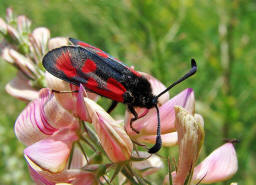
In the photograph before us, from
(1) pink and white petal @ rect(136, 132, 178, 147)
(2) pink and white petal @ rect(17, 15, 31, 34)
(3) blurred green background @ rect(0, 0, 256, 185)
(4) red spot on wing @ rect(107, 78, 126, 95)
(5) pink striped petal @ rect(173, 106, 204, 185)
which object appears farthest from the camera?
(3) blurred green background @ rect(0, 0, 256, 185)

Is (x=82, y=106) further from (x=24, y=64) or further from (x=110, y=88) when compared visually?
(x=24, y=64)

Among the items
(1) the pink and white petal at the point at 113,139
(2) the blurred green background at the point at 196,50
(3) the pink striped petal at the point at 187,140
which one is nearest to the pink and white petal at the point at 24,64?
(1) the pink and white petal at the point at 113,139

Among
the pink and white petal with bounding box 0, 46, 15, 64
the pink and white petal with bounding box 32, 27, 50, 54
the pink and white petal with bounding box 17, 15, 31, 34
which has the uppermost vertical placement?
the pink and white petal with bounding box 17, 15, 31, 34

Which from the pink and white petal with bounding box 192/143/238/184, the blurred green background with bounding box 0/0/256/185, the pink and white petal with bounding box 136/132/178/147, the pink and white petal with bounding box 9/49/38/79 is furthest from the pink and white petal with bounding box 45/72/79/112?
the blurred green background with bounding box 0/0/256/185

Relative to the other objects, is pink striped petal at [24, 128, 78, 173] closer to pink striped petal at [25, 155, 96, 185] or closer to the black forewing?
pink striped petal at [25, 155, 96, 185]

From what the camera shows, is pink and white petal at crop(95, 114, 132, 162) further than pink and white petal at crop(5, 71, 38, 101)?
No

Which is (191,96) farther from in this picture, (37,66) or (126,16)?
(126,16)

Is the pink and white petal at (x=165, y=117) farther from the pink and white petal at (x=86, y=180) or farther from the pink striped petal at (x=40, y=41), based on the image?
the pink striped petal at (x=40, y=41)
